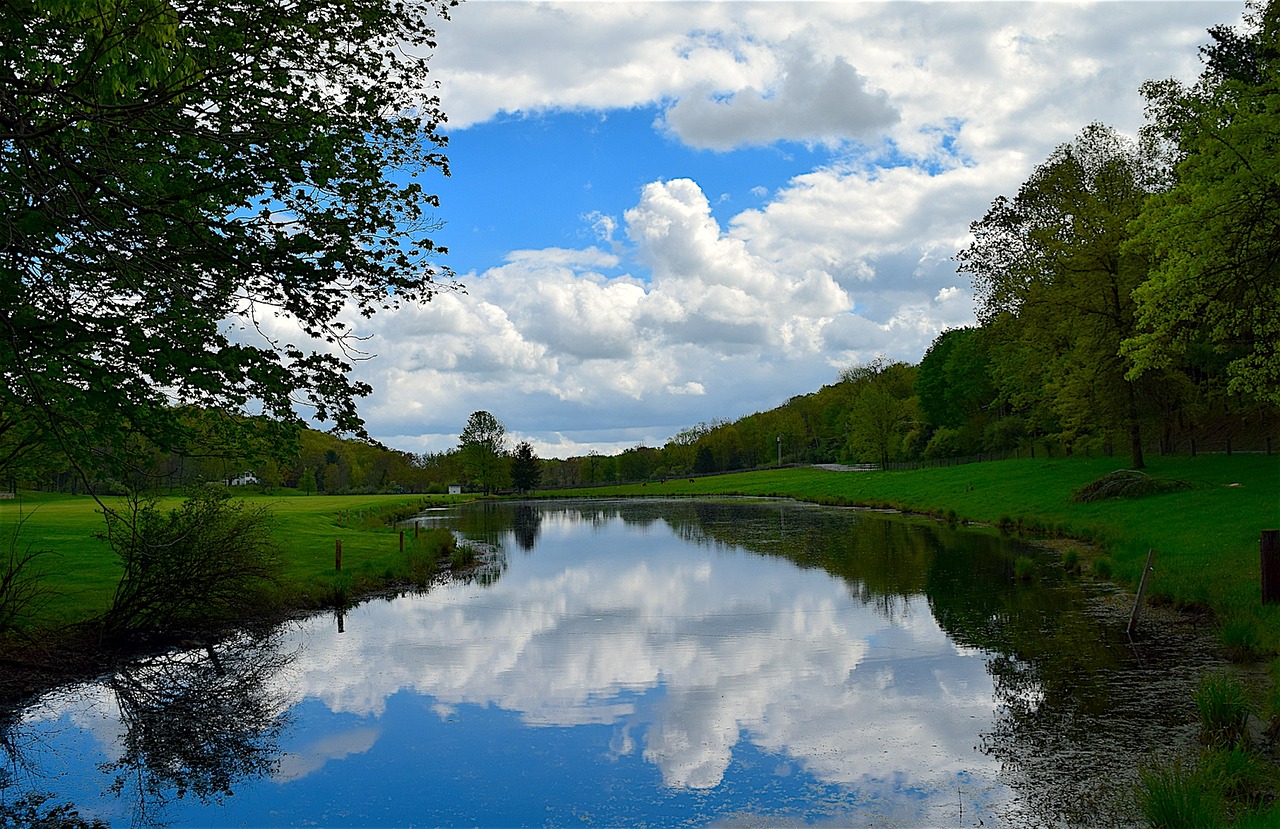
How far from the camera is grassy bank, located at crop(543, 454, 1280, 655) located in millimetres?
16844

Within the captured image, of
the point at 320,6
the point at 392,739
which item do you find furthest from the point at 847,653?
the point at 320,6

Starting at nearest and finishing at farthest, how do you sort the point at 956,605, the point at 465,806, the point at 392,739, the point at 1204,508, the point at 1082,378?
the point at 465,806 < the point at 392,739 < the point at 956,605 < the point at 1204,508 < the point at 1082,378

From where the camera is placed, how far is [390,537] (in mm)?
41031

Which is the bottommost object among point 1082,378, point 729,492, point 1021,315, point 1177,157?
point 729,492

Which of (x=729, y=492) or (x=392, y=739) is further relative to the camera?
(x=729, y=492)

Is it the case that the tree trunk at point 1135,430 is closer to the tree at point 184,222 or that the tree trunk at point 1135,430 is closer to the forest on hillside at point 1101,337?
the forest on hillside at point 1101,337

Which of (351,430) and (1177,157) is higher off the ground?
(1177,157)

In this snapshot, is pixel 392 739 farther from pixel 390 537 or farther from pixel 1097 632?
pixel 390 537

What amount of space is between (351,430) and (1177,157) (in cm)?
3329

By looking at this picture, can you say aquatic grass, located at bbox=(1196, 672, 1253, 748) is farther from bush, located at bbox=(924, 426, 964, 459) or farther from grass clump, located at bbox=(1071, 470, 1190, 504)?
bush, located at bbox=(924, 426, 964, 459)

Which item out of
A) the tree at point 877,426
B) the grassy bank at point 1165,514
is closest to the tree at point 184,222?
the grassy bank at point 1165,514

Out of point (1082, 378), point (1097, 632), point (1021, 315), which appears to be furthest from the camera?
point (1021, 315)

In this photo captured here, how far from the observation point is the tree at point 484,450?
126m

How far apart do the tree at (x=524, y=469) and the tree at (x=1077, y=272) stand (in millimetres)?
95189
